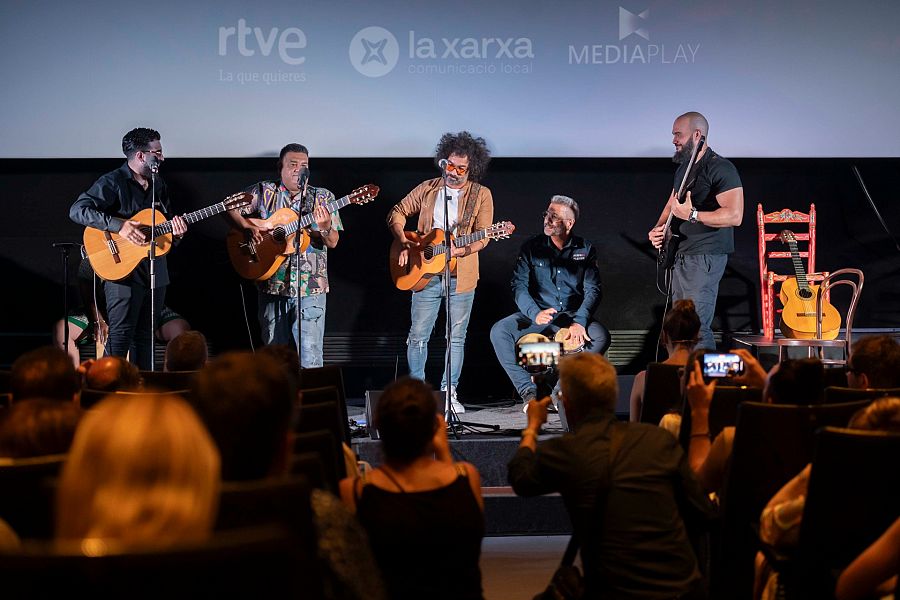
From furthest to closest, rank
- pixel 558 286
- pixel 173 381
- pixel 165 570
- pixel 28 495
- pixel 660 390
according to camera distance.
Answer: pixel 558 286
pixel 660 390
pixel 173 381
pixel 28 495
pixel 165 570

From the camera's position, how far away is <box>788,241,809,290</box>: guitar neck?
668 centimetres

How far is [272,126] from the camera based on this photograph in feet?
23.5

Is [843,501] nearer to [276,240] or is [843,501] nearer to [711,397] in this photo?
[711,397]

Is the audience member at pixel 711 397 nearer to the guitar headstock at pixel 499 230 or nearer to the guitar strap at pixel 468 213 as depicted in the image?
the guitar headstock at pixel 499 230

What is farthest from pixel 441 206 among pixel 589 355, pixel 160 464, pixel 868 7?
pixel 160 464

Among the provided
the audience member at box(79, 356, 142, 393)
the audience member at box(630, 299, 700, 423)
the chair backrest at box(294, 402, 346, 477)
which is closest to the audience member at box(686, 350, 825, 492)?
the audience member at box(630, 299, 700, 423)

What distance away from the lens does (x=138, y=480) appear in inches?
43.5

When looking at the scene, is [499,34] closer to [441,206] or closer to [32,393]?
[441,206]

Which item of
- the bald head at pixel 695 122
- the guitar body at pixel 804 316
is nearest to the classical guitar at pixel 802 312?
the guitar body at pixel 804 316

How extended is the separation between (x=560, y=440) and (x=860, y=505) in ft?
2.23

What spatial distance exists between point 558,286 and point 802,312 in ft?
5.57

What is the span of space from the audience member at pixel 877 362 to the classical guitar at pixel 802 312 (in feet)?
11.5

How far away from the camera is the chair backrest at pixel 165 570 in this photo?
3.34 feet

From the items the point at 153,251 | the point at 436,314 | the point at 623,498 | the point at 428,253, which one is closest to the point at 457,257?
the point at 428,253
